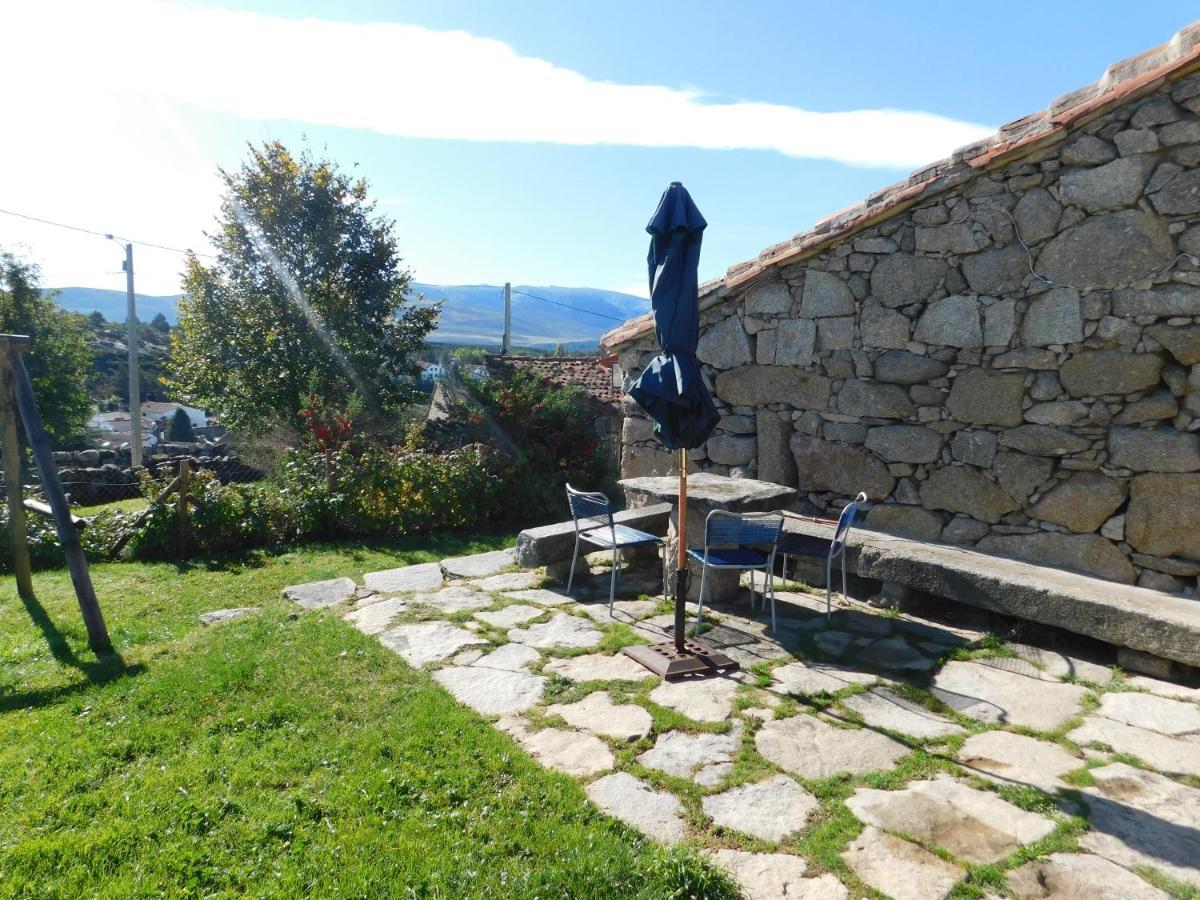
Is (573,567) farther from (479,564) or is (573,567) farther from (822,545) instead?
(822,545)

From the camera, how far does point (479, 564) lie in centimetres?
689

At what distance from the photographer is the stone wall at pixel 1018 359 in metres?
4.73

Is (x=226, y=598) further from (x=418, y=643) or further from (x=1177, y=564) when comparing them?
(x=1177, y=564)

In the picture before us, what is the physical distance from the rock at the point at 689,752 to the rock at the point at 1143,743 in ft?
5.24

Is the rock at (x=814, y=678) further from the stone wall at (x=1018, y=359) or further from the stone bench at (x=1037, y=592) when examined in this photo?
the stone wall at (x=1018, y=359)

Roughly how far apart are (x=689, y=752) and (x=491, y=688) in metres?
1.26

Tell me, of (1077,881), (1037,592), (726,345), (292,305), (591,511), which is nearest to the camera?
(1077,881)

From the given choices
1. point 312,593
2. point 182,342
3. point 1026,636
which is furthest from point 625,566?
point 182,342

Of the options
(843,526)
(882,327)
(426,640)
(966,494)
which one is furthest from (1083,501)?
(426,640)

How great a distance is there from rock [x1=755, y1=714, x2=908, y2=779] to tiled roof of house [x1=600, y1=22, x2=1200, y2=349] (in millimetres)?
4163

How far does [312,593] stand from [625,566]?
2.69 meters

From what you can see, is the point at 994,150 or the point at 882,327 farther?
the point at 882,327

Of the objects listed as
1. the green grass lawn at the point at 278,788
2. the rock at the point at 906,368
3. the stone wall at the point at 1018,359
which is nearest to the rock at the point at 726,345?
the stone wall at the point at 1018,359

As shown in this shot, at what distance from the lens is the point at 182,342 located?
16797 millimetres
